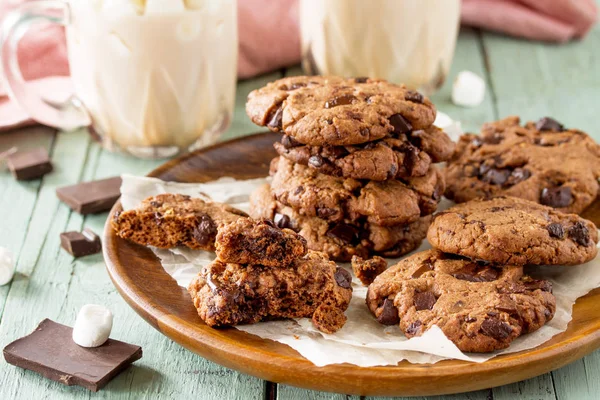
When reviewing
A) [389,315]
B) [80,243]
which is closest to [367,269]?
[389,315]

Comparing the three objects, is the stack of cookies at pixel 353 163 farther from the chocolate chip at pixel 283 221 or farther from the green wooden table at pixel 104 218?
the green wooden table at pixel 104 218

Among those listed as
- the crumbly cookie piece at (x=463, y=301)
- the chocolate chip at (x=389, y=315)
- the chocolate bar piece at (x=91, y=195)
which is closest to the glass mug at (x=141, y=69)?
the chocolate bar piece at (x=91, y=195)

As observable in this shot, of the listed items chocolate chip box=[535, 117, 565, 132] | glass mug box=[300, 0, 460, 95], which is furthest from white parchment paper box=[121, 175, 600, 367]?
glass mug box=[300, 0, 460, 95]

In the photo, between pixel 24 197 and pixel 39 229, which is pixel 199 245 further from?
pixel 24 197

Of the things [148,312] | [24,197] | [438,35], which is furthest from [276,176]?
[438,35]

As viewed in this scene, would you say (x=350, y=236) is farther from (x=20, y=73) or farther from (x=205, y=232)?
(x=20, y=73)

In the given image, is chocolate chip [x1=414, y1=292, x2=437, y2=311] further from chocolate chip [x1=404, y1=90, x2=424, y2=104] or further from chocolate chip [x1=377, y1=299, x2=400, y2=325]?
chocolate chip [x1=404, y1=90, x2=424, y2=104]

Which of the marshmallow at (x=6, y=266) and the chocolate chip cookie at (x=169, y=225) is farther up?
the chocolate chip cookie at (x=169, y=225)
